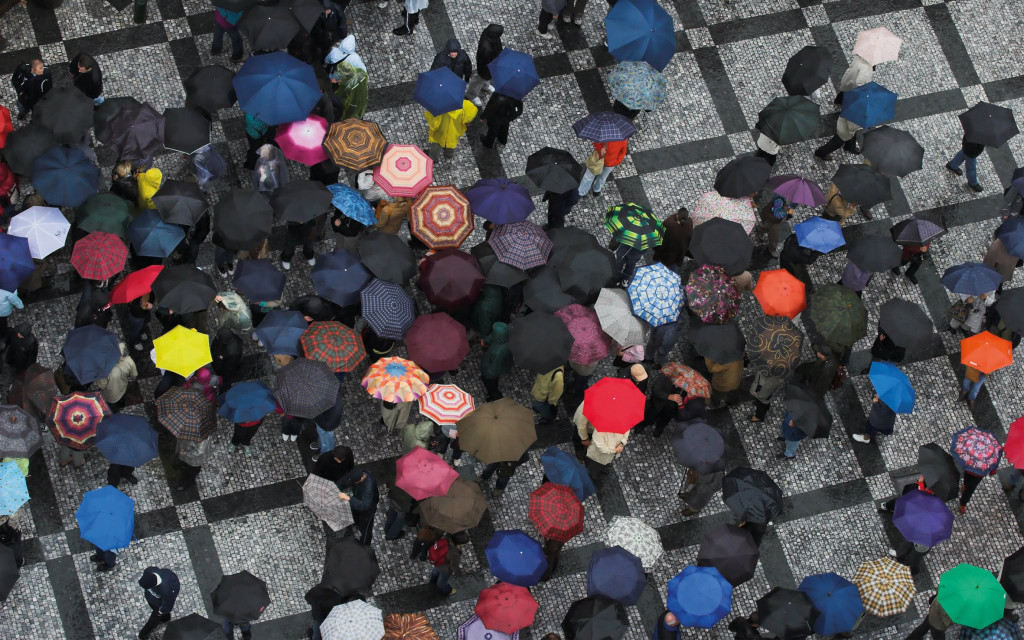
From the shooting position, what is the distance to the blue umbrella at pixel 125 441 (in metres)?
14.7

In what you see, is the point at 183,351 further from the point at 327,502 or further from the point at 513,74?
the point at 513,74

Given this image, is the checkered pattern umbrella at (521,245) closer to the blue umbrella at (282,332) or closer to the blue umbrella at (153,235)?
the blue umbrella at (282,332)

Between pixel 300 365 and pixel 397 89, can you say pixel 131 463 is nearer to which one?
pixel 300 365

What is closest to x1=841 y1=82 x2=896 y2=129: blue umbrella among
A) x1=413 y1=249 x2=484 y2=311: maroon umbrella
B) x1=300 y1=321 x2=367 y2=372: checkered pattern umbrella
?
x1=413 y1=249 x2=484 y2=311: maroon umbrella

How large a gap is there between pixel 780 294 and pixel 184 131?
24.5 ft

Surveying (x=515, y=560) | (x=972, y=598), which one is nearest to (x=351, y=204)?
(x=515, y=560)

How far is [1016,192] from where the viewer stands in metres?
18.6

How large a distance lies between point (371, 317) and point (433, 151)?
11.7 ft

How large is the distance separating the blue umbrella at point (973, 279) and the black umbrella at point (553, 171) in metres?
4.84

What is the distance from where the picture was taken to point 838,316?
1661 centimetres

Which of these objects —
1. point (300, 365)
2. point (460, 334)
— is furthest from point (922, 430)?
point (300, 365)

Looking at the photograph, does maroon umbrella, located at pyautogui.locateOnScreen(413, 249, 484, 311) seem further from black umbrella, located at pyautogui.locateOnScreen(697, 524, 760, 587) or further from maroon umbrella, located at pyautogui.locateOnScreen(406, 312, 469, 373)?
black umbrella, located at pyautogui.locateOnScreen(697, 524, 760, 587)

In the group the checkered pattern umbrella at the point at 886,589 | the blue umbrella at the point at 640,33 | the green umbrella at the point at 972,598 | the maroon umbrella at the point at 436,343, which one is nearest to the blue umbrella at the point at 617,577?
the checkered pattern umbrella at the point at 886,589

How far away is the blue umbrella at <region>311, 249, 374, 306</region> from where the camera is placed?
52.0 ft
